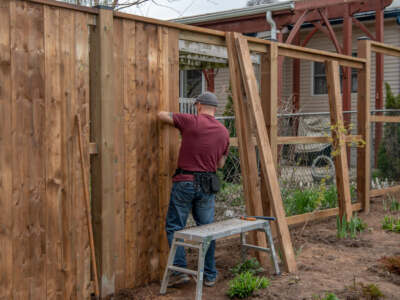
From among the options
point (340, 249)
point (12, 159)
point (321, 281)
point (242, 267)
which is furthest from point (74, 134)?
point (340, 249)

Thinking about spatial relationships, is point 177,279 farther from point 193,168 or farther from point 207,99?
point 207,99

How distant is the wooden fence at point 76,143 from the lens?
3543 millimetres

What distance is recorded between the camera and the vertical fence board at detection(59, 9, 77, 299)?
12.5ft

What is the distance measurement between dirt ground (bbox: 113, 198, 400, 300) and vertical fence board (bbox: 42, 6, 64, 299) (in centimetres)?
72

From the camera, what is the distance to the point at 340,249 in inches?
229

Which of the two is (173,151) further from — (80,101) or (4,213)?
(4,213)

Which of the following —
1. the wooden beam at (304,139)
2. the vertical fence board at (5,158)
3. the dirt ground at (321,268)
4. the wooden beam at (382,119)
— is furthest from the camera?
the wooden beam at (382,119)

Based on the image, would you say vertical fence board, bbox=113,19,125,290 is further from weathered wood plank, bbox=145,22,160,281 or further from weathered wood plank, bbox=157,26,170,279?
weathered wood plank, bbox=157,26,170,279

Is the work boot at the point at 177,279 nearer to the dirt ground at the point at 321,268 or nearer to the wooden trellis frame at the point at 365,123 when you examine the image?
the dirt ground at the point at 321,268

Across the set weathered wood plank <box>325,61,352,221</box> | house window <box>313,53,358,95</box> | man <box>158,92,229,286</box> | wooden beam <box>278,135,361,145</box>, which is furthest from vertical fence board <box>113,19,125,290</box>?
house window <box>313,53,358,95</box>

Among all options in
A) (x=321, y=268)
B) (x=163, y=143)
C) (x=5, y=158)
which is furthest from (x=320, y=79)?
(x=5, y=158)

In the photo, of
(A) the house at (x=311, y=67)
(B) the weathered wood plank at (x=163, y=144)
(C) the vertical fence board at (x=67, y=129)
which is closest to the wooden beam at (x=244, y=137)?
(B) the weathered wood plank at (x=163, y=144)

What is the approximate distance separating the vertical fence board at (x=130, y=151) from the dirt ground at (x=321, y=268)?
0.30 meters

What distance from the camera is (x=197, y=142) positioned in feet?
14.6
